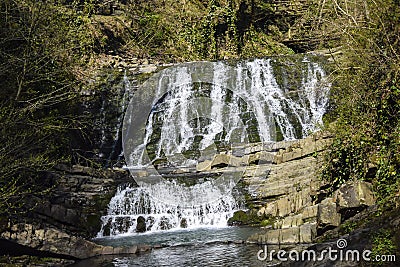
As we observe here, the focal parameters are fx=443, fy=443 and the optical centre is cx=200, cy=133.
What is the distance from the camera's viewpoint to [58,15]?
31.7ft

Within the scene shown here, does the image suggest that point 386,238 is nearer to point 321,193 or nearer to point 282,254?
point 282,254

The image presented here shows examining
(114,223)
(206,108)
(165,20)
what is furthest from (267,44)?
(114,223)

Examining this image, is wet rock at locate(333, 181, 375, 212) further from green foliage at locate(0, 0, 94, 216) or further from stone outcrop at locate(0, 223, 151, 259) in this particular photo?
green foliage at locate(0, 0, 94, 216)

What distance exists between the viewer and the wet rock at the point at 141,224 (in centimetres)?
1151

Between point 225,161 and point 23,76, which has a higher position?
point 23,76

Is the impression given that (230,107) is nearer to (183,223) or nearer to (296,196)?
(183,223)

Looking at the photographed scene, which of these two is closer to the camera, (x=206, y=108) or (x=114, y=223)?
(x=114, y=223)

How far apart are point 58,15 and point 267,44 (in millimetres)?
16863

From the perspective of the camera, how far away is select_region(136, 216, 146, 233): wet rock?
37.8 feet

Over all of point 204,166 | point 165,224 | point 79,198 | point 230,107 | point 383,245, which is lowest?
point 383,245

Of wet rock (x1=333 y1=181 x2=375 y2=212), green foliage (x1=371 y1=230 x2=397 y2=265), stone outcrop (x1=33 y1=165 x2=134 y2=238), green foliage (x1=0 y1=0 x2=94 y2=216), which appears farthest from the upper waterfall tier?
green foliage (x1=371 y1=230 x2=397 y2=265)

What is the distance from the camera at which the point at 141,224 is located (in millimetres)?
11664

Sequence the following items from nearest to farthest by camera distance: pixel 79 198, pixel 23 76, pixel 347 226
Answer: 1. pixel 347 226
2. pixel 23 76
3. pixel 79 198

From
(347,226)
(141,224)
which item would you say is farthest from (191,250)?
(141,224)
